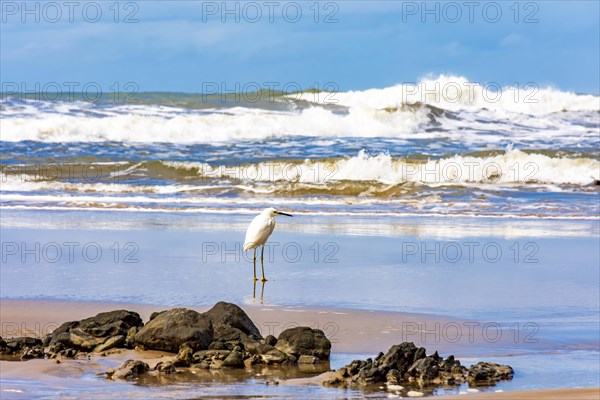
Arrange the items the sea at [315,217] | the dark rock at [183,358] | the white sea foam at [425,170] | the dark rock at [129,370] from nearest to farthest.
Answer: the dark rock at [129,370], the dark rock at [183,358], the sea at [315,217], the white sea foam at [425,170]

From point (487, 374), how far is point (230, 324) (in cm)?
183

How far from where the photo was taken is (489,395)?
548 centimetres

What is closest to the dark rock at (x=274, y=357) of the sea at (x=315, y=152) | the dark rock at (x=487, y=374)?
the dark rock at (x=487, y=374)

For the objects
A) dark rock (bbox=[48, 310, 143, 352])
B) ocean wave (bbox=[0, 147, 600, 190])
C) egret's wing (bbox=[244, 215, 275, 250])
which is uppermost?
ocean wave (bbox=[0, 147, 600, 190])

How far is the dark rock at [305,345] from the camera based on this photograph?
21.1 feet

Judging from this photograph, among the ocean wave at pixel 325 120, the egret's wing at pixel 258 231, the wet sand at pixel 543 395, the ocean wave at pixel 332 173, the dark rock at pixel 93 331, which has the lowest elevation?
the wet sand at pixel 543 395

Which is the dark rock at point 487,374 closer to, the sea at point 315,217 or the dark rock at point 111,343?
the sea at point 315,217

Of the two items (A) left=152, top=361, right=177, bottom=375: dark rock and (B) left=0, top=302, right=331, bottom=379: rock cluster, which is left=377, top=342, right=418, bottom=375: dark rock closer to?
(B) left=0, top=302, right=331, bottom=379: rock cluster

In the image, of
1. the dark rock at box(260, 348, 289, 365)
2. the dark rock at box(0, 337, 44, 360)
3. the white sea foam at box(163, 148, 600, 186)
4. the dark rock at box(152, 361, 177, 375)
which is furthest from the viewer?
the white sea foam at box(163, 148, 600, 186)

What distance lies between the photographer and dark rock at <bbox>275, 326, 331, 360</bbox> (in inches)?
253

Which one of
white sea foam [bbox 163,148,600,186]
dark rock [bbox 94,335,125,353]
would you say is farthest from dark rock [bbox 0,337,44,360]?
white sea foam [bbox 163,148,600,186]

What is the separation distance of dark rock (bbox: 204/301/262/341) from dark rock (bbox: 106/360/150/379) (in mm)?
777

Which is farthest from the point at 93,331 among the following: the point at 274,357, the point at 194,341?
the point at 274,357

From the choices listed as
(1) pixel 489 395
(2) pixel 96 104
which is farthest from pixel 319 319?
(2) pixel 96 104
